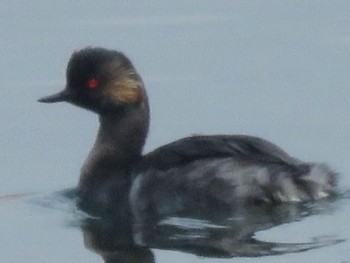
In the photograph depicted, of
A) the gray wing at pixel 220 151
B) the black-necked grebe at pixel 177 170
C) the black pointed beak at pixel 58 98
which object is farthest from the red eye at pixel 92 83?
the gray wing at pixel 220 151

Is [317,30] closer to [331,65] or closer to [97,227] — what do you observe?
[331,65]

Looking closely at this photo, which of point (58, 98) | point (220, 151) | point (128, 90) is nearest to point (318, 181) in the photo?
point (220, 151)

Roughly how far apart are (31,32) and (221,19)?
1.80m

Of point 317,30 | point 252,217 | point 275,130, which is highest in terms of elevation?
point 317,30

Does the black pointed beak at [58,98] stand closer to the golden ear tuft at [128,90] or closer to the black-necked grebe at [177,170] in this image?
the black-necked grebe at [177,170]

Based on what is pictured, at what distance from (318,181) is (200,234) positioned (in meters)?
0.98

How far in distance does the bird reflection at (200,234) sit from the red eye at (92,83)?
1120 mm

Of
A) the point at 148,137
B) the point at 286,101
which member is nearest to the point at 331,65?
the point at 286,101

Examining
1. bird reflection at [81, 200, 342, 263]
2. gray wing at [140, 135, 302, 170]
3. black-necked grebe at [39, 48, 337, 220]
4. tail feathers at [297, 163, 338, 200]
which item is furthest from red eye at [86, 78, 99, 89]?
tail feathers at [297, 163, 338, 200]

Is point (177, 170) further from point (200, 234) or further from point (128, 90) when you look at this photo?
point (128, 90)

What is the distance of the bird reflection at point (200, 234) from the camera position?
11641mm

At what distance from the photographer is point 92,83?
530 inches

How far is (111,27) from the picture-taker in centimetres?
1767

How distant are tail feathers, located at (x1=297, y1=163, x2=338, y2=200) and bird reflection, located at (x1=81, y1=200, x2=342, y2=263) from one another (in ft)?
0.30
